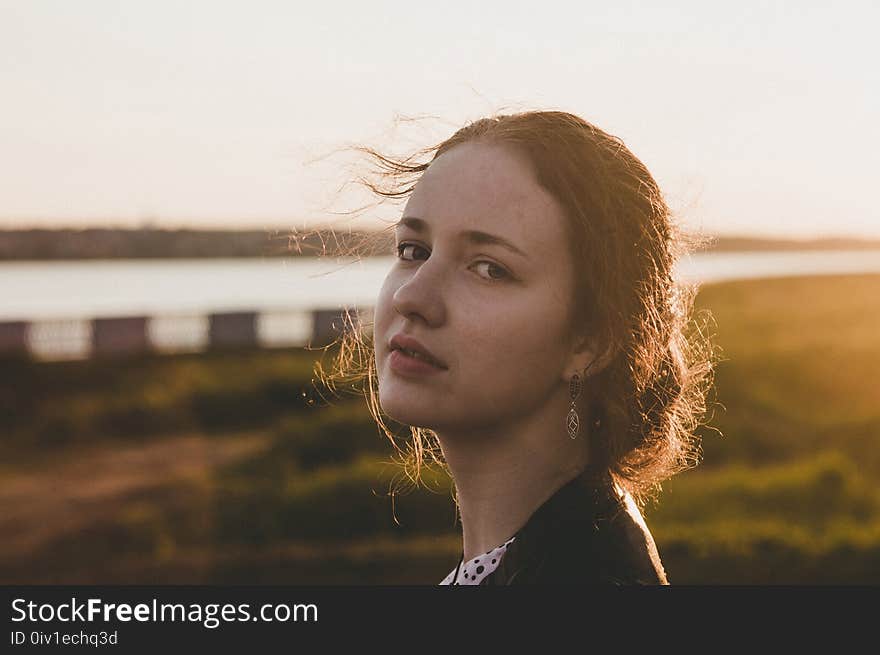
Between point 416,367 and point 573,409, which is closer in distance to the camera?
point 416,367

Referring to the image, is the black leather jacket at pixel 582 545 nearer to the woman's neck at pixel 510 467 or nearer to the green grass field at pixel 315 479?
the woman's neck at pixel 510 467

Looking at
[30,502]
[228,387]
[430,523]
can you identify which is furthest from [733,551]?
[228,387]

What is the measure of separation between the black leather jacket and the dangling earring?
0.33 ft

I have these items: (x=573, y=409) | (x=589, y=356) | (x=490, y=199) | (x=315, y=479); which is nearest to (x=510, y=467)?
(x=573, y=409)

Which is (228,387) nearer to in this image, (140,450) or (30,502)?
(140,450)

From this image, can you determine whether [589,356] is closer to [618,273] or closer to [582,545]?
[618,273]

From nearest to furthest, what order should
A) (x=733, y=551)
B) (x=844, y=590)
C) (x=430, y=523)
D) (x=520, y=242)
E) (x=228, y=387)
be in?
(x=520, y=242), (x=844, y=590), (x=733, y=551), (x=430, y=523), (x=228, y=387)

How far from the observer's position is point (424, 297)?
2.03 meters

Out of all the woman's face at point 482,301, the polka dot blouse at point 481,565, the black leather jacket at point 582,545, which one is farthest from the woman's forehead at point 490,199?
the polka dot blouse at point 481,565

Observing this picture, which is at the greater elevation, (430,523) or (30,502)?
(430,523)

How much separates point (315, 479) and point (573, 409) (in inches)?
462

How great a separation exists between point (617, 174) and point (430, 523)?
32.6ft

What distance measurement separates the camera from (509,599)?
2.14 metres

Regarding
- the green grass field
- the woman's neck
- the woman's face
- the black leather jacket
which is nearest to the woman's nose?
the woman's face
